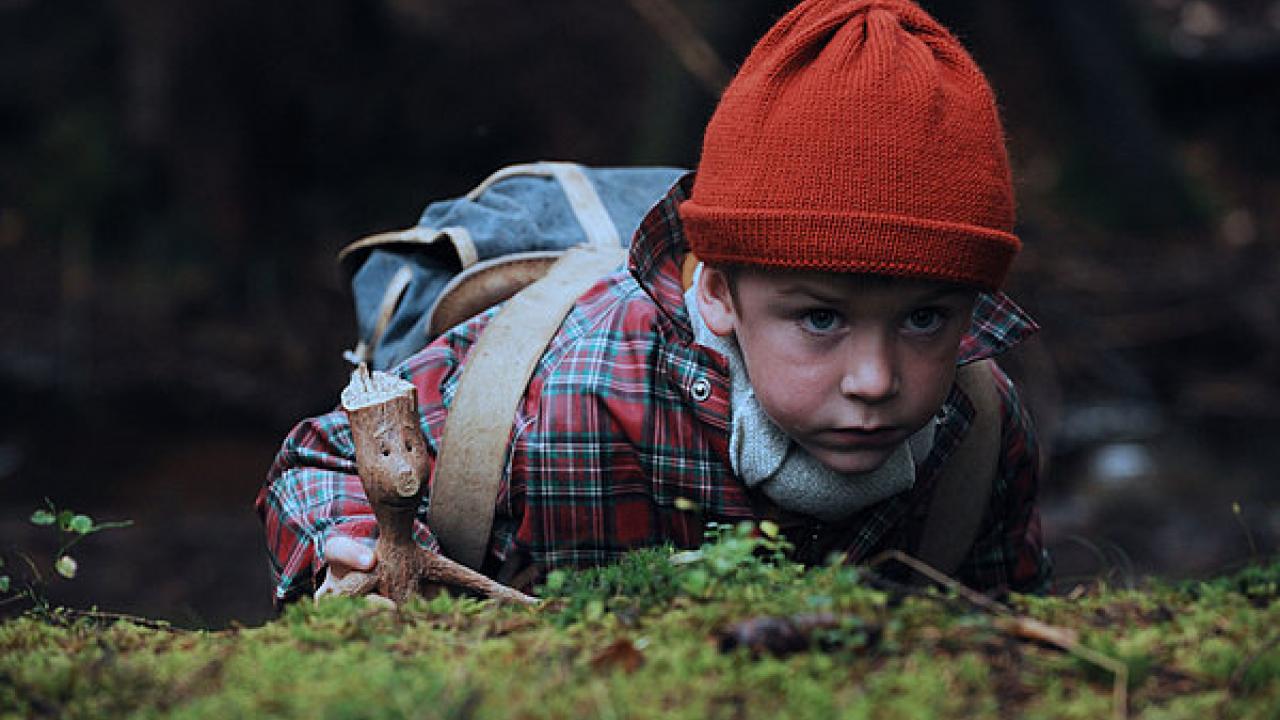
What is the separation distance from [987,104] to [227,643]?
1830 mm

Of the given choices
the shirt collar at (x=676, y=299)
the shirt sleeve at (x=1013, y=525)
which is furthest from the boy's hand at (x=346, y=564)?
the shirt sleeve at (x=1013, y=525)

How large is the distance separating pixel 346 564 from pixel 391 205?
8177 millimetres

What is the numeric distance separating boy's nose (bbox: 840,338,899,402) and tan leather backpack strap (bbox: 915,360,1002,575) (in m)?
0.69

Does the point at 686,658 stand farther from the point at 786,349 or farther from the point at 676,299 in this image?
the point at 676,299

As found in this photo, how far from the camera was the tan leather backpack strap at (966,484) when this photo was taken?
327 centimetres

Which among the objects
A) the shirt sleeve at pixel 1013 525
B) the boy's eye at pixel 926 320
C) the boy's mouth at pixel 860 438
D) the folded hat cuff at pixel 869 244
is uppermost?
the folded hat cuff at pixel 869 244

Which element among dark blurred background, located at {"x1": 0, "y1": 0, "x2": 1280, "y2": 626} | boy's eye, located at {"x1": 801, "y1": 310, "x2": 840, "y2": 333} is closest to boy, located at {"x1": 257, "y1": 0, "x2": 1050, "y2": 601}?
boy's eye, located at {"x1": 801, "y1": 310, "x2": 840, "y2": 333}

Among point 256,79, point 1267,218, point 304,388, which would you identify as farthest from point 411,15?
point 1267,218

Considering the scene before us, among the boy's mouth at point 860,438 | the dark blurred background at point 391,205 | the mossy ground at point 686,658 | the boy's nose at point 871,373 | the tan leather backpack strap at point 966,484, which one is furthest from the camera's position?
the dark blurred background at point 391,205

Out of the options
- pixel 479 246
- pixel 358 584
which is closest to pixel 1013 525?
pixel 479 246

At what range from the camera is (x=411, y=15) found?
35.8 ft

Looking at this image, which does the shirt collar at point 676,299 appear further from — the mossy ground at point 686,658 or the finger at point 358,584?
the mossy ground at point 686,658

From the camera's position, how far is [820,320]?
107 inches

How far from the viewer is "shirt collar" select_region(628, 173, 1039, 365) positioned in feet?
10.1
